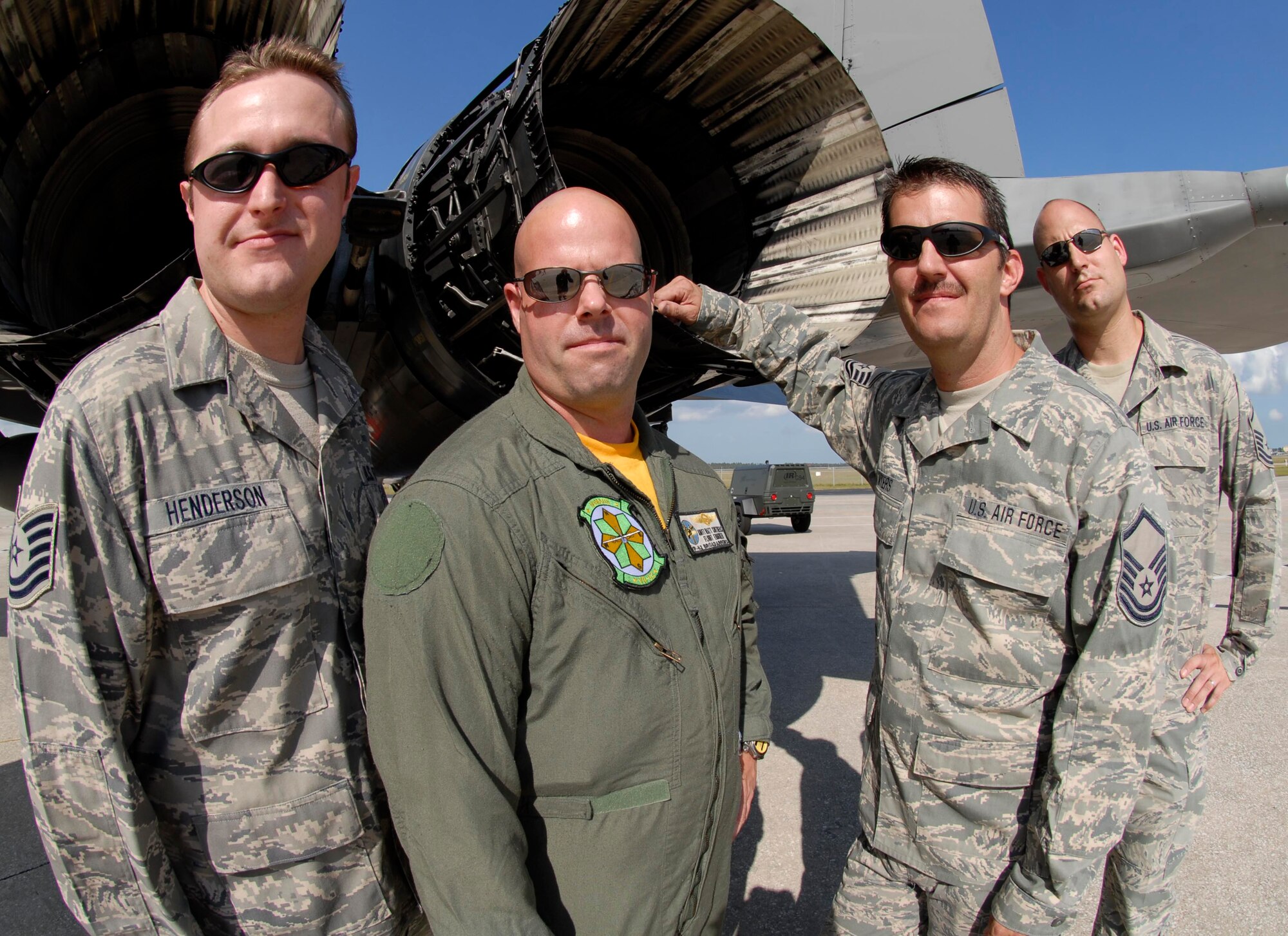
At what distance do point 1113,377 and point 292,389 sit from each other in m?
2.52

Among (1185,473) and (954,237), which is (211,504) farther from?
(1185,473)

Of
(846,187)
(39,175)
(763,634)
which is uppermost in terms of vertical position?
(39,175)

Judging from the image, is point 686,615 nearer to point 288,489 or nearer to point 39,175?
point 288,489

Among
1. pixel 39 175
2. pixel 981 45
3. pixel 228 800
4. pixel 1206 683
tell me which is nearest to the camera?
pixel 228 800

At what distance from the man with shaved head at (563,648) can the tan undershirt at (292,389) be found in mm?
322

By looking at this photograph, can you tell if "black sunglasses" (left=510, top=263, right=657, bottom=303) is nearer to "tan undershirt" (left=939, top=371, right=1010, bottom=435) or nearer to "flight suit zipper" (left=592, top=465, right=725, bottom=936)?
"flight suit zipper" (left=592, top=465, right=725, bottom=936)

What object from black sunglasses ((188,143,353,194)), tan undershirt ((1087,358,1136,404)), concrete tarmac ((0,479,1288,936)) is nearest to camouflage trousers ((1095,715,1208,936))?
concrete tarmac ((0,479,1288,936))

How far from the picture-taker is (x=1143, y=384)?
8.30 ft

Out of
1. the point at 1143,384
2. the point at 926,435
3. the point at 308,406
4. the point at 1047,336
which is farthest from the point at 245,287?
the point at 1047,336

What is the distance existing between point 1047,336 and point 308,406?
6.31 meters

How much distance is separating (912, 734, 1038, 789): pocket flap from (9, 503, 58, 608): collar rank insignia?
179 centimetres

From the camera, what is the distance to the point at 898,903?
1902 mm

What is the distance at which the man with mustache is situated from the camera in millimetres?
1604

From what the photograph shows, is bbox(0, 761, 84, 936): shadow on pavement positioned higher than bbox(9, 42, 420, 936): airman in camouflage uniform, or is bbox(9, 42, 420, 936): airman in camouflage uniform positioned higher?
bbox(9, 42, 420, 936): airman in camouflage uniform
